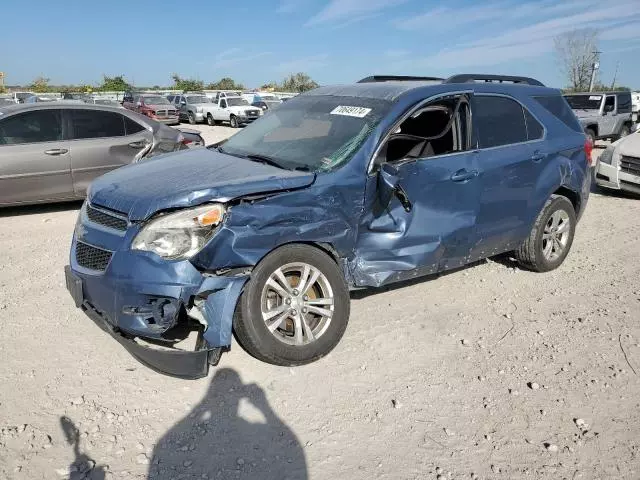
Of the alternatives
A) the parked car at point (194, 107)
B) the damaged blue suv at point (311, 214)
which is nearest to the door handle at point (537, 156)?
the damaged blue suv at point (311, 214)

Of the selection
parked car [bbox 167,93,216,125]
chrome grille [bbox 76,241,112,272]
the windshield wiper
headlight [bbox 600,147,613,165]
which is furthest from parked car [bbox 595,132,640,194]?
parked car [bbox 167,93,216,125]

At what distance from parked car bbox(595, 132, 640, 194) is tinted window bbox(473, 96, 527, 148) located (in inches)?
211

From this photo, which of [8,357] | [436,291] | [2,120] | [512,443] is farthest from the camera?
[2,120]

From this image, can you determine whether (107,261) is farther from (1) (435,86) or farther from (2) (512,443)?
(1) (435,86)

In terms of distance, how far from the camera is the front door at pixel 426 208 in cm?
361

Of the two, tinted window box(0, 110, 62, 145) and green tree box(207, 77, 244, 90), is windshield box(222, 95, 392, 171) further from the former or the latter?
green tree box(207, 77, 244, 90)

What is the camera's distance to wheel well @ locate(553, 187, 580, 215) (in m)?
4.99

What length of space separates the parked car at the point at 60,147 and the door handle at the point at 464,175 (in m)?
4.02

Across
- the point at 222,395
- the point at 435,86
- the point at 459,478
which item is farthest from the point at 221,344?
the point at 435,86

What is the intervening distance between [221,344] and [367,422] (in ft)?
3.02

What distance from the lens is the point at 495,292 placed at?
4629 mm

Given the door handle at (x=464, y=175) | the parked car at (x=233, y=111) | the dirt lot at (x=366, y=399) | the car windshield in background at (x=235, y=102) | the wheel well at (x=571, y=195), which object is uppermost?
the car windshield in background at (x=235, y=102)

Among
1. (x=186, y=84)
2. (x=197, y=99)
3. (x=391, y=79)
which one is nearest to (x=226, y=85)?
(x=186, y=84)

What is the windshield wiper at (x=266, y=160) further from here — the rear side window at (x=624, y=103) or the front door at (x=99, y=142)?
the rear side window at (x=624, y=103)
